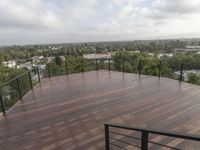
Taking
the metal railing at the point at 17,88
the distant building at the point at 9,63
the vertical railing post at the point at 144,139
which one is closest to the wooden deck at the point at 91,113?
the metal railing at the point at 17,88

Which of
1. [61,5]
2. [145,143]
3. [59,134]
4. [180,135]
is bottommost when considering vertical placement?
[59,134]

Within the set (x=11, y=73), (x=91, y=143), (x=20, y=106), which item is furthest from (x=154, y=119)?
(x=11, y=73)

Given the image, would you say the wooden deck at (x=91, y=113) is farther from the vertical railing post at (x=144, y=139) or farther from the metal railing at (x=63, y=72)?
the vertical railing post at (x=144, y=139)

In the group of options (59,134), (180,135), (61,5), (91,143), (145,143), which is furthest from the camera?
(61,5)

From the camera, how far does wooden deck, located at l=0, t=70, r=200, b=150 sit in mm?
2570

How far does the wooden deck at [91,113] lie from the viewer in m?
2.57

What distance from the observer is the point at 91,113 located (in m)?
3.51

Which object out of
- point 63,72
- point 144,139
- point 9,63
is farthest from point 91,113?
point 9,63

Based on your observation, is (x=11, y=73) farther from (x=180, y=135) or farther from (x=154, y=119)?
(x=180, y=135)

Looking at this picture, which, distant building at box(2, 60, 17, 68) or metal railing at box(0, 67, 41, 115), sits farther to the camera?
distant building at box(2, 60, 17, 68)

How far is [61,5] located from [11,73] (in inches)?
601

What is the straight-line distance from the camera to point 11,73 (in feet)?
64.2

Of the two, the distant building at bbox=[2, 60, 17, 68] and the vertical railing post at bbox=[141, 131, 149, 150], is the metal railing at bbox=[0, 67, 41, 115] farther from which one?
the distant building at bbox=[2, 60, 17, 68]

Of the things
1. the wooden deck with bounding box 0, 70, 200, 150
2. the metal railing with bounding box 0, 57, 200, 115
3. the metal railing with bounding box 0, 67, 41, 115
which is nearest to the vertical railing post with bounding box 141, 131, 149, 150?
the wooden deck with bounding box 0, 70, 200, 150
